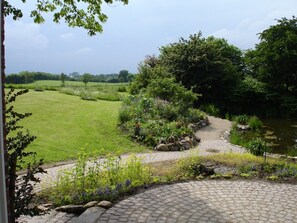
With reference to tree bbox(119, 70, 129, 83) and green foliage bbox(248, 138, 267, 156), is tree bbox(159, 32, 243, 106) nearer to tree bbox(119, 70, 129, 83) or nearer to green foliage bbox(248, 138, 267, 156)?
green foliage bbox(248, 138, 267, 156)

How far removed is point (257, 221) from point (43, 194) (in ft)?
13.5

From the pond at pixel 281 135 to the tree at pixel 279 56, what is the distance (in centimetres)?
424

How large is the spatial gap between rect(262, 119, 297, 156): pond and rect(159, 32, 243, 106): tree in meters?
4.74

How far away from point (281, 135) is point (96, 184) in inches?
457

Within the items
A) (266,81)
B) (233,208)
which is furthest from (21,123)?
(266,81)

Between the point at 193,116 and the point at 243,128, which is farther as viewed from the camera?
the point at 243,128

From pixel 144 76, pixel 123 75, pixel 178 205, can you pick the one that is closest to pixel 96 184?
pixel 178 205

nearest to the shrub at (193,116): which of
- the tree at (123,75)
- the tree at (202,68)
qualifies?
the tree at (202,68)

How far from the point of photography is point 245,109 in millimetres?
23234

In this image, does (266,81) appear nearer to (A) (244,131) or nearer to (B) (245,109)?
(B) (245,109)

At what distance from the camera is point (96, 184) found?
6.61 metres

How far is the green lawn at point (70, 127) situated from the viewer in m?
10.7

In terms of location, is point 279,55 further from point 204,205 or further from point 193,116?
point 204,205

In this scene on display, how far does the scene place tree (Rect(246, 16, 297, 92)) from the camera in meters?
22.0
